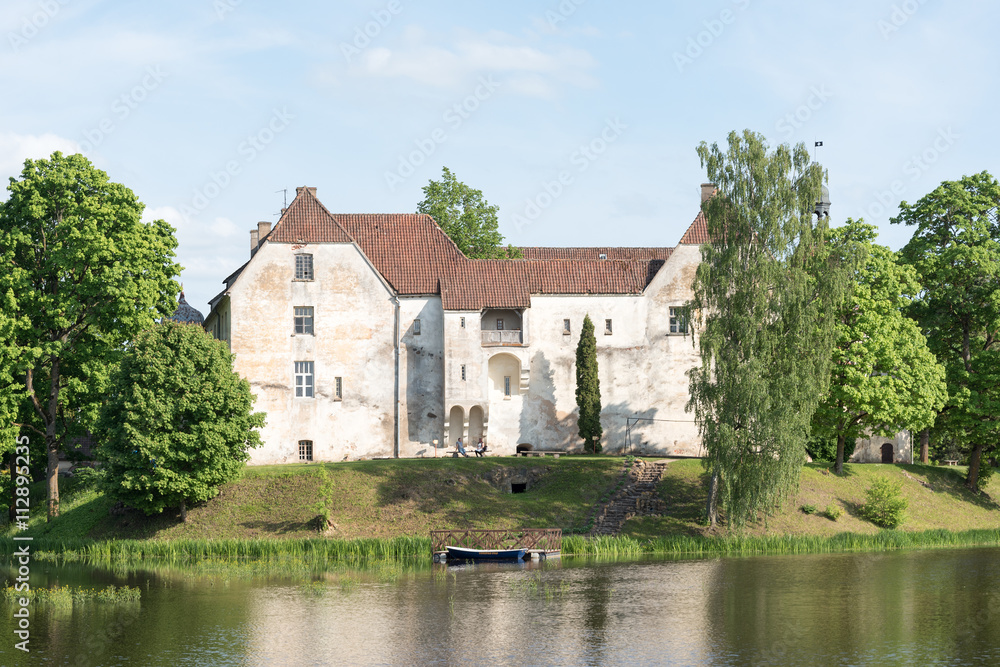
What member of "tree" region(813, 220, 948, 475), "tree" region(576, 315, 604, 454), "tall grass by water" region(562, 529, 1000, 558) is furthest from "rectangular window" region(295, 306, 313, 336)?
"tree" region(813, 220, 948, 475)

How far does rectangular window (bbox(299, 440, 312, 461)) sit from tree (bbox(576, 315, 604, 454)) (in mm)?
14671

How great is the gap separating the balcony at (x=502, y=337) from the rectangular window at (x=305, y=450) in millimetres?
11020

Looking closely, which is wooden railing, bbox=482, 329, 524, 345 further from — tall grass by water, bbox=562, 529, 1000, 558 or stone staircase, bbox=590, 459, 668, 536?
tall grass by water, bbox=562, 529, 1000, 558

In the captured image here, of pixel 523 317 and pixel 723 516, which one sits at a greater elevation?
pixel 523 317

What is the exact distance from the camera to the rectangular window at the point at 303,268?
5562 centimetres

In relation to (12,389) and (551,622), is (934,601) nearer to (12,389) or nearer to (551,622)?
(551,622)

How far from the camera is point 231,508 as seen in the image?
4494cm

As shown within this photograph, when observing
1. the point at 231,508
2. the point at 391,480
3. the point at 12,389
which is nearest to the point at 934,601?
the point at 391,480

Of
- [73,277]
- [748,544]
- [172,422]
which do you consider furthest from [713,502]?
[73,277]

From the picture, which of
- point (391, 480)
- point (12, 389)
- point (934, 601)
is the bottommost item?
point (934, 601)

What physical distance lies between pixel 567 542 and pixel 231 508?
15.0 meters

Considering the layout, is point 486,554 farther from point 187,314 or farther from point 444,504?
point 187,314

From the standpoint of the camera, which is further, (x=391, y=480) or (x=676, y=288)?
(x=676, y=288)

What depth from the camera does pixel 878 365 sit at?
5003cm
